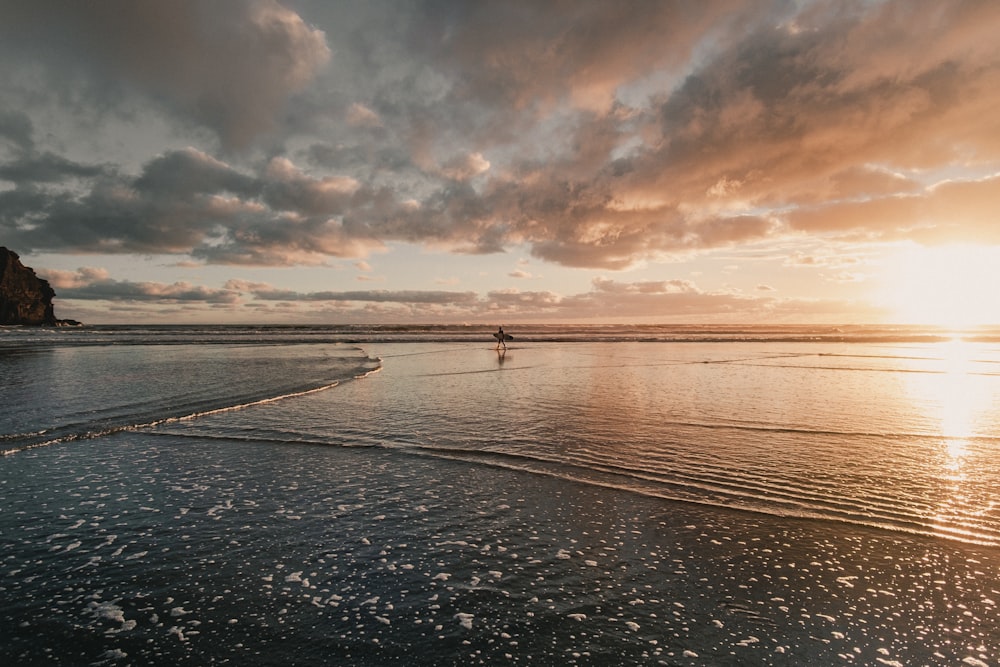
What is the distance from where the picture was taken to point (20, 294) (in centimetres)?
11731

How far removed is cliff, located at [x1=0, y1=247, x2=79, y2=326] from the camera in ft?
377

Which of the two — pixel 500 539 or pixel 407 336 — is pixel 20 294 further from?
pixel 500 539

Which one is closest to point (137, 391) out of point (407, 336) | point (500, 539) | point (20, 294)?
point (500, 539)

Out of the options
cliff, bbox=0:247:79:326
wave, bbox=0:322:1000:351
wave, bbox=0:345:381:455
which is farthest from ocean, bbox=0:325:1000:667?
cliff, bbox=0:247:79:326

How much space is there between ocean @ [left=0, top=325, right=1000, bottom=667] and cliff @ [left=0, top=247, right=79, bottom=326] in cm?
14091

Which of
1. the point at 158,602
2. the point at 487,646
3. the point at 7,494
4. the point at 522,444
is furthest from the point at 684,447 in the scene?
the point at 7,494

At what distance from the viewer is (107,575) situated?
5379 millimetres

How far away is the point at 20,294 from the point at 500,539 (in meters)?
157

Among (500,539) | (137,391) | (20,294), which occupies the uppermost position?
(20,294)

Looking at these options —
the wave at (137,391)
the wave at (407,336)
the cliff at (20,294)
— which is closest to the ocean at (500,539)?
the wave at (137,391)

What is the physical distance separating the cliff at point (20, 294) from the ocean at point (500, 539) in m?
141

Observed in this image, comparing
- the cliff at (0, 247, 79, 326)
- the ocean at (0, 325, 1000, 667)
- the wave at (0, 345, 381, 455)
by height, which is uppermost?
the cliff at (0, 247, 79, 326)

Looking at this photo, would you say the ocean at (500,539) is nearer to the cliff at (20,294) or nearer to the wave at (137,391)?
the wave at (137,391)

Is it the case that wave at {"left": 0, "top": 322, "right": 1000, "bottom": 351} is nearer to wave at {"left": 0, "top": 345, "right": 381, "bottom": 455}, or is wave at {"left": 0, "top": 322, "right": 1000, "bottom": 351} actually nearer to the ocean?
wave at {"left": 0, "top": 345, "right": 381, "bottom": 455}
